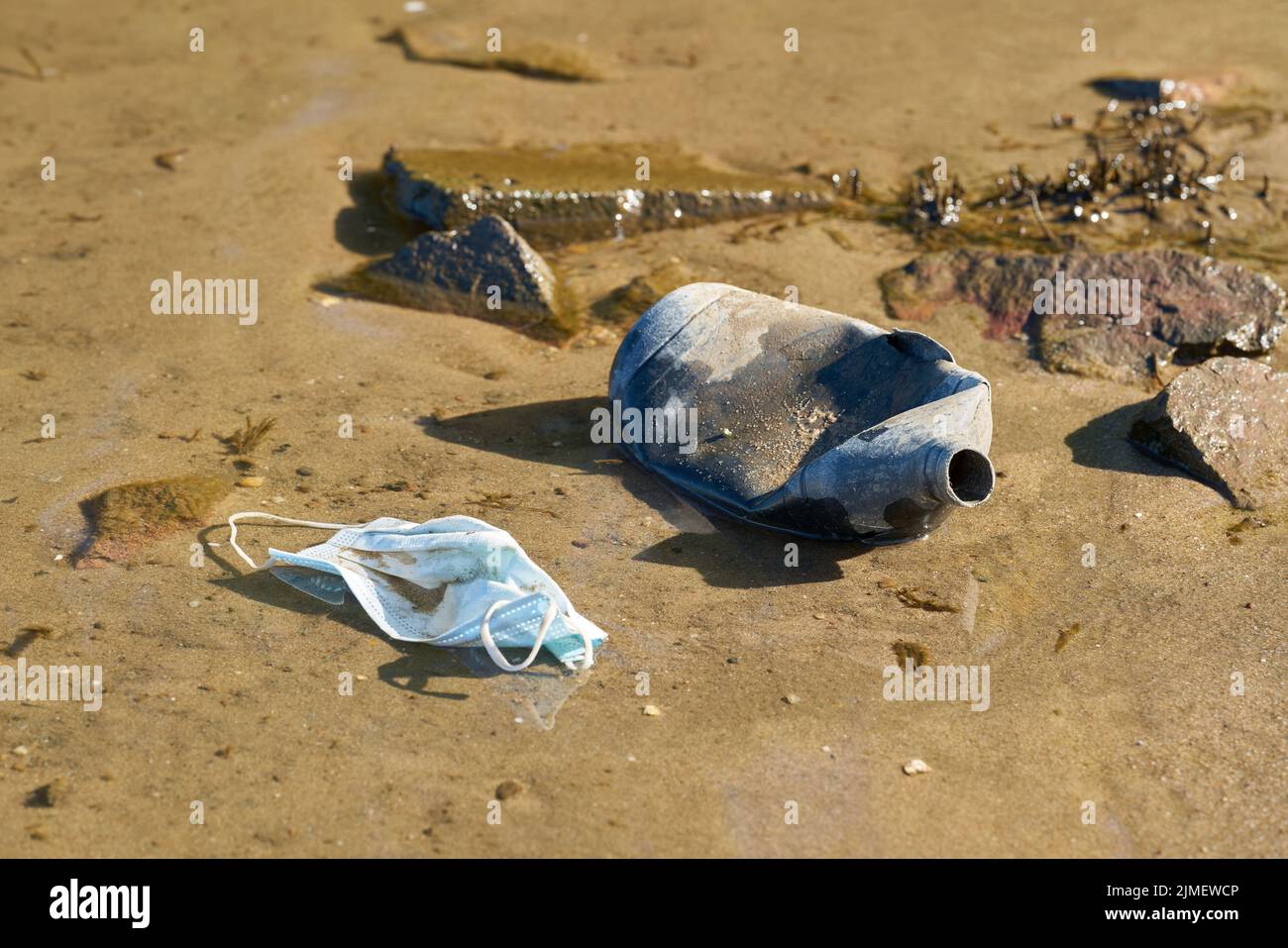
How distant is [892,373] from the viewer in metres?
4.81

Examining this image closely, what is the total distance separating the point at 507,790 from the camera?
11.3 ft

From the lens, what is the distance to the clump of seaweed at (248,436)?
15.9 ft

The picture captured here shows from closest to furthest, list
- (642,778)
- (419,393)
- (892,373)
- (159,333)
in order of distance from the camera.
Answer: (642,778)
(892,373)
(419,393)
(159,333)

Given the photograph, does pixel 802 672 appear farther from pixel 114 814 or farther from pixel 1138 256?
pixel 1138 256

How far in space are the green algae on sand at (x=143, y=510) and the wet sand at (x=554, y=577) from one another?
0.07 meters


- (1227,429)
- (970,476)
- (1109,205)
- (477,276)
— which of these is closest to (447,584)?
(970,476)

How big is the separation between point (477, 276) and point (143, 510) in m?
2.09

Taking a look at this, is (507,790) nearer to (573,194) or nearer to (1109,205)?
(573,194)

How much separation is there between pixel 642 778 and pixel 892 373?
76.4 inches

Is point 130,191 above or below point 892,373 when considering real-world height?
below

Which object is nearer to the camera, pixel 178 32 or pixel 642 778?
pixel 642 778

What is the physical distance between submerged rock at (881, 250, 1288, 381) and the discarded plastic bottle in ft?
4.10

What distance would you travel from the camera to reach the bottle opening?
4.22m

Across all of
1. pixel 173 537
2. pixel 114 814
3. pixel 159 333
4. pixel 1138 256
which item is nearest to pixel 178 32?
pixel 159 333
